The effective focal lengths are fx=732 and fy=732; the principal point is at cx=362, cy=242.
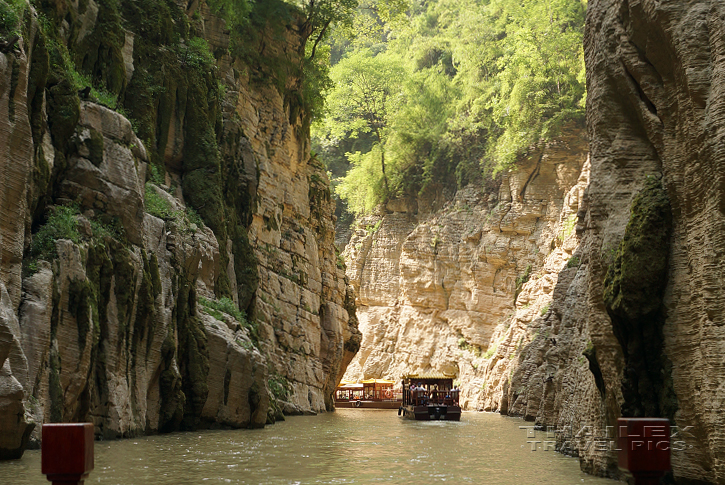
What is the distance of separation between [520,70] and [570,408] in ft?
143

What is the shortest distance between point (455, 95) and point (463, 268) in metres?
16.7

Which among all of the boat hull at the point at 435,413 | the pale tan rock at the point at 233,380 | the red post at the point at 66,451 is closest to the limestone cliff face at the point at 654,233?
the red post at the point at 66,451

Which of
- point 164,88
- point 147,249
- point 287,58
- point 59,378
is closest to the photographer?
point 59,378

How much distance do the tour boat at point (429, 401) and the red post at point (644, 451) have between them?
35520 mm

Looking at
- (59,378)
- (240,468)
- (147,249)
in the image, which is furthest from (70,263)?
(240,468)

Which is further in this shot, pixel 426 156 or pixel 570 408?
pixel 426 156

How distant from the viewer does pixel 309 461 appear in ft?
49.4

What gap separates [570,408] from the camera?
17.8 meters

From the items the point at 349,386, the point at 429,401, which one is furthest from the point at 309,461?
the point at 349,386

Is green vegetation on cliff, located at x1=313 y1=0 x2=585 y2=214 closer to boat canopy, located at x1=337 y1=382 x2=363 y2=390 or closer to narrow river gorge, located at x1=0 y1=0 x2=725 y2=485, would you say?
narrow river gorge, located at x1=0 y1=0 x2=725 y2=485

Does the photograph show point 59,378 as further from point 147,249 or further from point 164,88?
point 164,88

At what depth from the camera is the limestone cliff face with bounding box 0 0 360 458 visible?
47.4 ft

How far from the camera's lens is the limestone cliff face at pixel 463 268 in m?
56.3

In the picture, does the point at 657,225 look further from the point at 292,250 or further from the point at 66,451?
the point at 292,250
